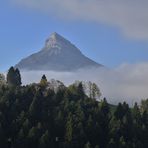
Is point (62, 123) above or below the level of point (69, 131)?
above

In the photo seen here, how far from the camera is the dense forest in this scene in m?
138

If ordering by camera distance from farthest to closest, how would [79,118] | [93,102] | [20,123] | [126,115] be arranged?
[93,102] → [126,115] → [79,118] → [20,123]

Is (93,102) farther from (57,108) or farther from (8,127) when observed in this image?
(8,127)

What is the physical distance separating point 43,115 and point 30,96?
1639 cm

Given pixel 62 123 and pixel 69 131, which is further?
pixel 62 123

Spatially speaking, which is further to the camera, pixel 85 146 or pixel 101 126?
pixel 101 126

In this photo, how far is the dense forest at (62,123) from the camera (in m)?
138

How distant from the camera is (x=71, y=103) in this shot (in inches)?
6501

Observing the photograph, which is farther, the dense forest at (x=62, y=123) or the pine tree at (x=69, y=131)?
the pine tree at (x=69, y=131)

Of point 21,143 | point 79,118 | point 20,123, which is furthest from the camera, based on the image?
point 79,118

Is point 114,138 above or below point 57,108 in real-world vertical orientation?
below

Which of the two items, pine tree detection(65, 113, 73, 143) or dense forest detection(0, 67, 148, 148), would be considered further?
pine tree detection(65, 113, 73, 143)

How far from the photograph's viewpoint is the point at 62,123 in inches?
5832

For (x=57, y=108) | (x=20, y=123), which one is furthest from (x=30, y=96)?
(x=20, y=123)
